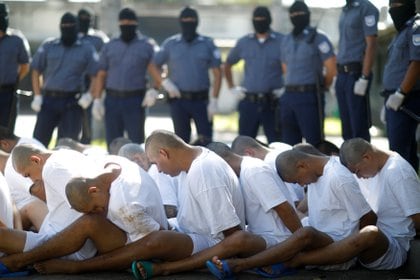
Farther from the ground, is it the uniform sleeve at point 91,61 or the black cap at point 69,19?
the black cap at point 69,19

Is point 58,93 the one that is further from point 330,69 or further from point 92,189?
point 92,189

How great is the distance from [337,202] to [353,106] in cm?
280

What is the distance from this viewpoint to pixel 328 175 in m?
5.79

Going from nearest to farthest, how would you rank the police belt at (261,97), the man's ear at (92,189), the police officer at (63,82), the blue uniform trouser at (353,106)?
the man's ear at (92,189) → the blue uniform trouser at (353,106) → the police belt at (261,97) → the police officer at (63,82)

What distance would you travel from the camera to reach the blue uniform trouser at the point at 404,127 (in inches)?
288

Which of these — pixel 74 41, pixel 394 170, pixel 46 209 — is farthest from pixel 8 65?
pixel 394 170

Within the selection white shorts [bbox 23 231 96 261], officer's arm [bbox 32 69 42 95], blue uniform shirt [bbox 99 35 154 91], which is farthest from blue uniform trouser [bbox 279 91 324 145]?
white shorts [bbox 23 231 96 261]

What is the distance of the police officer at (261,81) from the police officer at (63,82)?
1.78 m

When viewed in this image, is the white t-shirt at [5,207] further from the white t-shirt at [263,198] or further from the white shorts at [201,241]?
the white t-shirt at [263,198]

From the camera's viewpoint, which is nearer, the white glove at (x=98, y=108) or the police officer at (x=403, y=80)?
the police officer at (x=403, y=80)

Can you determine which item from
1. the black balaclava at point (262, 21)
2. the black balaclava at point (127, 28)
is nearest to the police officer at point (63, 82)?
the black balaclava at point (127, 28)

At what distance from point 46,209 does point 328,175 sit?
2.02m

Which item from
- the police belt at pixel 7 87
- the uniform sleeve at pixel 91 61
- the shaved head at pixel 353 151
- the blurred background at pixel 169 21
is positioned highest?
Result: the shaved head at pixel 353 151

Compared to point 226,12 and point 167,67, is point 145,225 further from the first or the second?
point 226,12
